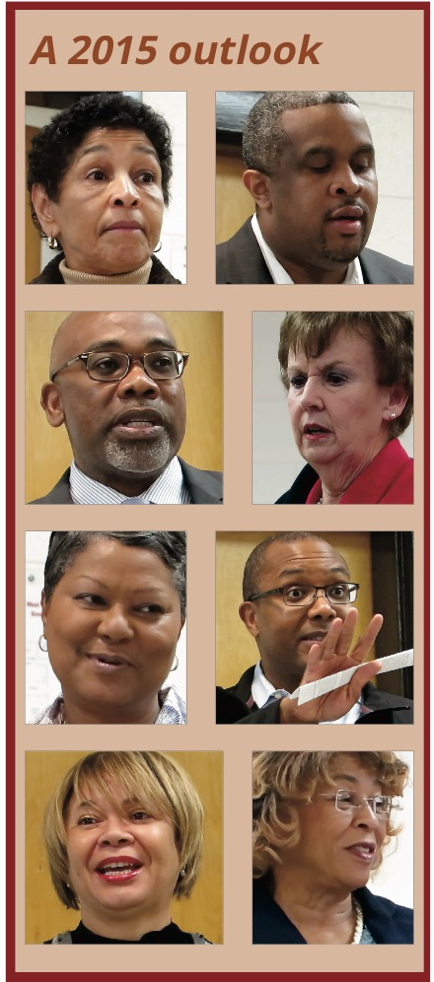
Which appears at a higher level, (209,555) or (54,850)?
(209,555)

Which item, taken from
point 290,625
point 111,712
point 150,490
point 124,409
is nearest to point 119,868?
point 111,712

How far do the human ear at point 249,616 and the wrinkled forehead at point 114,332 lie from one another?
40 cm

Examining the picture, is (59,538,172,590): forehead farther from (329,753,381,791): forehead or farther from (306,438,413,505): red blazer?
(329,753,381,791): forehead

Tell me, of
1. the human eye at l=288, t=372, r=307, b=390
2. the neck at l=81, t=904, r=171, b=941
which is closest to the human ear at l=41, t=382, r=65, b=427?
the human eye at l=288, t=372, r=307, b=390

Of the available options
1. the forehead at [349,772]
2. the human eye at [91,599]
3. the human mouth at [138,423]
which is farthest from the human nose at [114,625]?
the forehead at [349,772]

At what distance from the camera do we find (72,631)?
10.4 feet

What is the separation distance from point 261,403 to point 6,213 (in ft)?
1.60

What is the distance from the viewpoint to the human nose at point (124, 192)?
3186 mm

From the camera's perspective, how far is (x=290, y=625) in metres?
3.20

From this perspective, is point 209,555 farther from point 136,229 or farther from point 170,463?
point 136,229

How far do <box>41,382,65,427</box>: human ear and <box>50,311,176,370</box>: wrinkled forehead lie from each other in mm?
45

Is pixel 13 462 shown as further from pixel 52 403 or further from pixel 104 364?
pixel 104 364

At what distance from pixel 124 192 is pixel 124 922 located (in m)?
1.09

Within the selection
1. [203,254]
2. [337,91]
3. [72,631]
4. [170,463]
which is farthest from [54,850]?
[337,91]
